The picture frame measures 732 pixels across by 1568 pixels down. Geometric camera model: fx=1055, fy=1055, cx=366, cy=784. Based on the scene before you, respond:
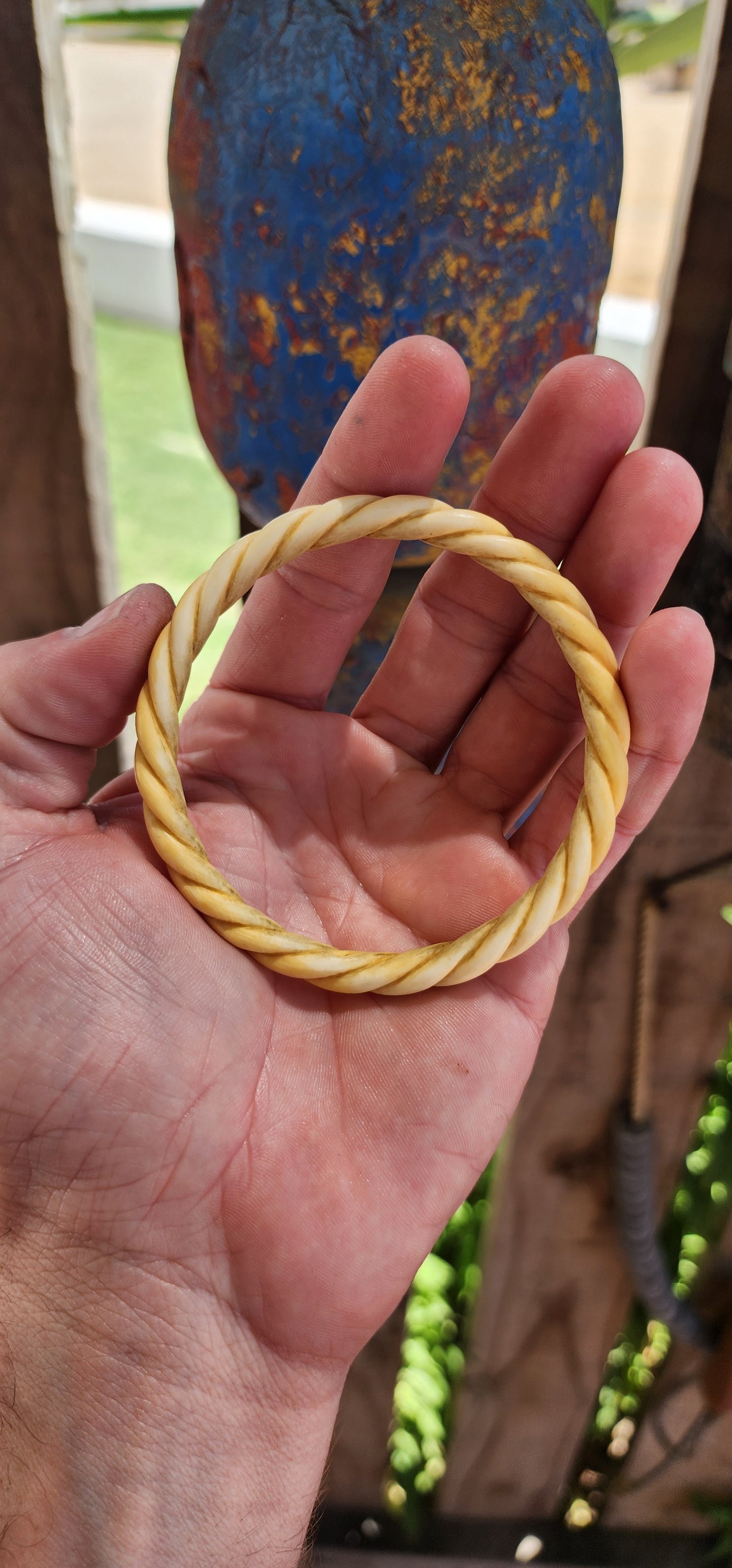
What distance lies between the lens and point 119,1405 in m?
0.69

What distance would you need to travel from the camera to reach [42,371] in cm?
93

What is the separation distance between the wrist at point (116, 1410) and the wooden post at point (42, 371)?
23.9 inches

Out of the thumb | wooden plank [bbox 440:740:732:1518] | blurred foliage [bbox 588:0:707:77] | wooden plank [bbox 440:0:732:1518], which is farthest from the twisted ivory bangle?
blurred foliage [bbox 588:0:707:77]

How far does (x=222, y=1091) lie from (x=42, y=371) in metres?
0.64

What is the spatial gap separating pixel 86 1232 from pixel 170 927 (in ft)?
0.68

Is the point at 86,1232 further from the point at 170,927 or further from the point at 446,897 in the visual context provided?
the point at 446,897

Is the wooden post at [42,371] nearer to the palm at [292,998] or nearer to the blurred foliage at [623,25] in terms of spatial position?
the blurred foliage at [623,25]

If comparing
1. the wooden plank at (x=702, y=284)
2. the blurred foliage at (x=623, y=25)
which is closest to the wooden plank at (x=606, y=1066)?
the wooden plank at (x=702, y=284)

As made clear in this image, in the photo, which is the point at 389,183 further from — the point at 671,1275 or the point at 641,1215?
the point at 671,1275

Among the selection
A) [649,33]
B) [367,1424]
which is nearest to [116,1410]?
[367,1424]

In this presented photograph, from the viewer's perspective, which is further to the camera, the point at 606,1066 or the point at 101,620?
the point at 606,1066

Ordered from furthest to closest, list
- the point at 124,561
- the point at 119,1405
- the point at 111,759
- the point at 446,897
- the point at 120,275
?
the point at 120,275, the point at 124,561, the point at 111,759, the point at 446,897, the point at 119,1405

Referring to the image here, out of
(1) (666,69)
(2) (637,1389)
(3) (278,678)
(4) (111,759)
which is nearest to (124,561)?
(4) (111,759)

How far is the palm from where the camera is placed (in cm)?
68
